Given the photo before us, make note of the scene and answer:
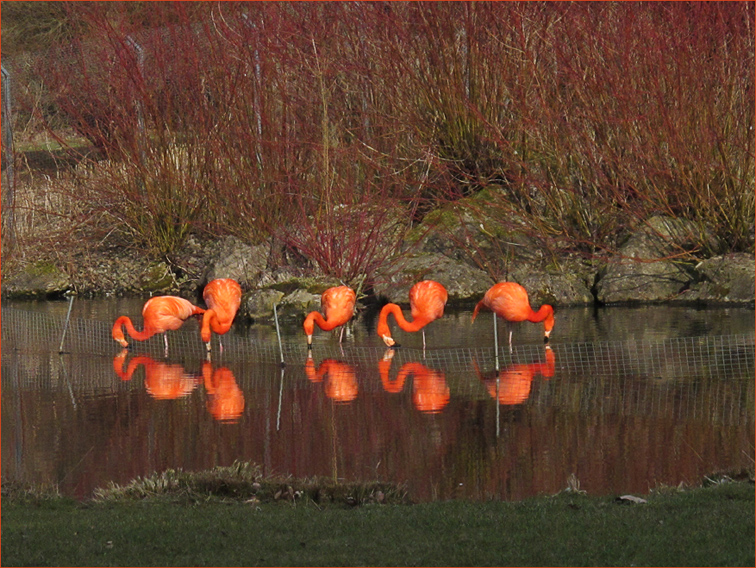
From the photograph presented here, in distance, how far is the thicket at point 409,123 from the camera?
1484cm

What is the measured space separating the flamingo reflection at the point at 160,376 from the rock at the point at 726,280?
→ 730cm

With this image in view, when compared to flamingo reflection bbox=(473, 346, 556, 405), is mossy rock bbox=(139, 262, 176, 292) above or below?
above

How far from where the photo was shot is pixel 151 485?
6.33 m

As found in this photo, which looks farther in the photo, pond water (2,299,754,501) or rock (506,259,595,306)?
rock (506,259,595,306)

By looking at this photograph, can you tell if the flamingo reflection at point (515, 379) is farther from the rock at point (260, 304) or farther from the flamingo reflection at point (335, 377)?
the rock at point (260, 304)

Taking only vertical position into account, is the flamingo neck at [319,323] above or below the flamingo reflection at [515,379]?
above

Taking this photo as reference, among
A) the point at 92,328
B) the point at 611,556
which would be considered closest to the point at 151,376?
the point at 92,328

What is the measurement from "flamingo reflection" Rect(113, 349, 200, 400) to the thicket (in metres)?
4.66

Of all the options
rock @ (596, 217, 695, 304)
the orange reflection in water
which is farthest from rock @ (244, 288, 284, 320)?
rock @ (596, 217, 695, 304)

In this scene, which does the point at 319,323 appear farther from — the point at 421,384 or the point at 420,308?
the point at 421,384

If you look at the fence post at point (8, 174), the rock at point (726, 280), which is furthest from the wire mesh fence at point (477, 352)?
the fence post at point (8, 174)

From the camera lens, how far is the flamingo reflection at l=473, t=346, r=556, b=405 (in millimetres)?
9172

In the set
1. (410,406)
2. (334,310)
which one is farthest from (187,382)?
(410,406)

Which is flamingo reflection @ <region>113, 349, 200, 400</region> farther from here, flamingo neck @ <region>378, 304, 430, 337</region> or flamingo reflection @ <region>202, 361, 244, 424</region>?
flamingo neck @ <region>378, 304, 430, 337</region>
